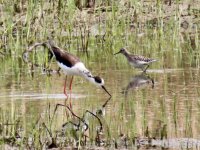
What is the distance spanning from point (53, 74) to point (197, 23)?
4.30 metres

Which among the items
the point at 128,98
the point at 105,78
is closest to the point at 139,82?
the point at 105,78

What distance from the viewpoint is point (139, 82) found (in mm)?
10227

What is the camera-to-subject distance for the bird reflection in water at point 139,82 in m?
9.75

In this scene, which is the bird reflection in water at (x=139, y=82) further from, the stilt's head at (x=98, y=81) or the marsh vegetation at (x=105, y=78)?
the stilt's head at (x=98, y=81)

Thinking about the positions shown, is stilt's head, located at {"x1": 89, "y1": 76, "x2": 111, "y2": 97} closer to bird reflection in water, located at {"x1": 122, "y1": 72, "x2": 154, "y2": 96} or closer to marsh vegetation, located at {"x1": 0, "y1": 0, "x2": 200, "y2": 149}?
marsh vegetation, located at {"x1": 0, "y1": 0, "x2": 200, "y2": 149}

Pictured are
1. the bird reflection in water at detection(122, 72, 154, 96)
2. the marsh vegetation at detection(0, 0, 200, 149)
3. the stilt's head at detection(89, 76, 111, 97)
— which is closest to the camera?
the marsh vegetation at detection(0, 0, 200, 149)

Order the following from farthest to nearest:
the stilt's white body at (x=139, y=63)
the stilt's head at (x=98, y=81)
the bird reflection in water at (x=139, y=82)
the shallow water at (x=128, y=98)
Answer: the stilt's white body at (x=139, y=63) → the bird reflection in water at (x=139, y=82) → the stilt's head at (x=98, y=81) → the shallow water at (x=128, y=98)

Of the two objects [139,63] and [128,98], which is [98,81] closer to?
[128,98]

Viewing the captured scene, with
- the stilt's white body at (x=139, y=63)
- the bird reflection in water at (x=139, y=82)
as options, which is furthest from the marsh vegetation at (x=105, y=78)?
the stilt's white body at (x=139, y=63)

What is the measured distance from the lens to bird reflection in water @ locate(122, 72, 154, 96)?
975 centimetres

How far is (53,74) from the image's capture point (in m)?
11.1

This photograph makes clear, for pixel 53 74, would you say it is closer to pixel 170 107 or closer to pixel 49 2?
pixel 170 107

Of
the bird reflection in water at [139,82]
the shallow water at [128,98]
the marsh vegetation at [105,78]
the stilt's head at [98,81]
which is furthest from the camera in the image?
the bird reflection in water at [139,82]

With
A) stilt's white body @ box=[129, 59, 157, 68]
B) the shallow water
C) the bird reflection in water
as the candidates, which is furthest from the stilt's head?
stilt's white body @ box=[129, 59, 157, 68]
